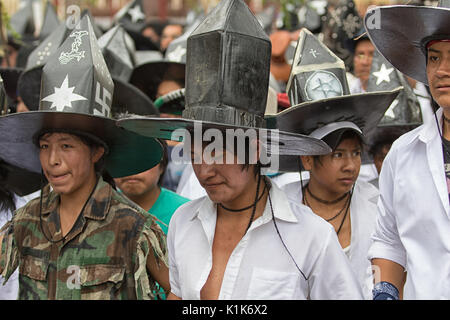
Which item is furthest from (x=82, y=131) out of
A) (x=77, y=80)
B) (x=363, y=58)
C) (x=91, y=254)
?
(x=363, y=58)

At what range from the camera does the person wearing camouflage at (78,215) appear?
3688 mm

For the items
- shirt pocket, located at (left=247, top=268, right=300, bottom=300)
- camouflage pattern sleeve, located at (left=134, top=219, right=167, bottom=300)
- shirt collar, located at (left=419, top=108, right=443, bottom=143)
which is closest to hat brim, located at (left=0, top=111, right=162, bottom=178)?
camouflage pattern sleeve, located at (left=134, top=219, right=167, bottom=300)

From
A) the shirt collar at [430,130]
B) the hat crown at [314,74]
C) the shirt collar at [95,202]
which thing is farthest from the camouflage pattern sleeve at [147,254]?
the shirt collar at [430,130]

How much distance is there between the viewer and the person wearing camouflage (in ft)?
12.1

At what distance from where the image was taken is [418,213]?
312 cm

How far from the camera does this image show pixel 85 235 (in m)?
3.77

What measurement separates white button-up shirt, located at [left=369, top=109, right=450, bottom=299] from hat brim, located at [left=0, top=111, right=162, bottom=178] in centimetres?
142

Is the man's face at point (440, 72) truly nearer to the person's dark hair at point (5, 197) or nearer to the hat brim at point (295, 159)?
the hat brim at point (295, 159)

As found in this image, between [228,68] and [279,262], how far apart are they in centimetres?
89

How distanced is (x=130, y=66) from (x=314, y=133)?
337cm

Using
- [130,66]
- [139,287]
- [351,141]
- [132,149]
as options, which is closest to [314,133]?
[351,141]

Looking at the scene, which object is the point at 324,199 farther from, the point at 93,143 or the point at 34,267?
the point at 34,267

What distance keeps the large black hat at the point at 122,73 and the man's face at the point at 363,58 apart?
7.72ft

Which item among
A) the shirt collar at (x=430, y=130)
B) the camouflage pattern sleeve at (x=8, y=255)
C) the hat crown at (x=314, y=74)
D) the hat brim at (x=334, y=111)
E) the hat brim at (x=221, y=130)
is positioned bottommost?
the camouflage pattern sleeve at (x=8, y=255)
